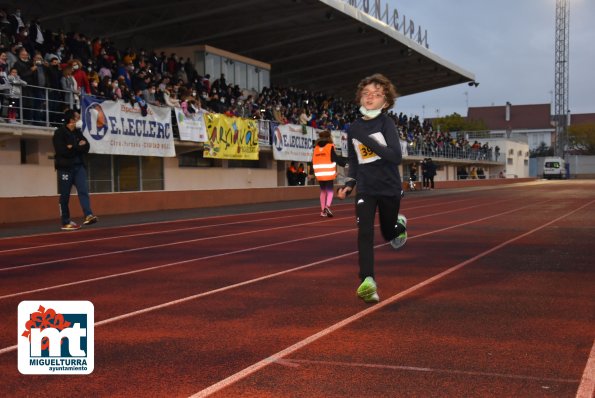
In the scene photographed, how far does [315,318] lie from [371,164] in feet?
4.81

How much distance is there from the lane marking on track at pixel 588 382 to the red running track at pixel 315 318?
18 millimetres

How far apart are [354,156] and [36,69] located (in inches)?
531

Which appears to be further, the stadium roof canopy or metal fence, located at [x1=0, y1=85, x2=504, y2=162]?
the stadium roof canopy

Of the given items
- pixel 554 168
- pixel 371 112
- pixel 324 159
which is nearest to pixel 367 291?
pixel 371 112

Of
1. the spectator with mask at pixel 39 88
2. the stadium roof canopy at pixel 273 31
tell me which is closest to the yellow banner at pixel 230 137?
the stadium roof canopy at pixel 273 31

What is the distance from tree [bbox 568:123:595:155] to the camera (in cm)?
11262

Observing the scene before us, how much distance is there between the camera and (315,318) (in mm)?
5199

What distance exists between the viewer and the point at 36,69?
55.2 feet

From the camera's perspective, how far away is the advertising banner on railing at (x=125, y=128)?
18.2m

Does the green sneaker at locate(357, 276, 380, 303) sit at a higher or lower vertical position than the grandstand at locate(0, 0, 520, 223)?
lower

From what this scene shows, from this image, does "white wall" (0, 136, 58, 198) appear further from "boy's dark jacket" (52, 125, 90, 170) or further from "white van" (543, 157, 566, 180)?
"white van" (543, 157, 566, 180)

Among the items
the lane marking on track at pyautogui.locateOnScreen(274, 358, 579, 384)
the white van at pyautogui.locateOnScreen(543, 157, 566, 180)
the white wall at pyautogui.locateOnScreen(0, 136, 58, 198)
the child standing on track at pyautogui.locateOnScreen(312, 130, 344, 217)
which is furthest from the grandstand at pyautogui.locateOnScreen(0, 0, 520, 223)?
the white van at pyautogui.locateOnScreen(543, 157, 566, 180)

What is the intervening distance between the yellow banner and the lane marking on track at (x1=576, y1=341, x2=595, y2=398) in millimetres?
20095

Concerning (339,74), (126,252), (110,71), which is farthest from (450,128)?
(126,252)
